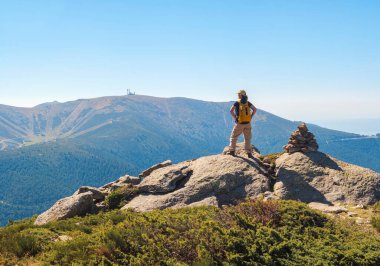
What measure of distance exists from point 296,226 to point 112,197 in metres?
12.6

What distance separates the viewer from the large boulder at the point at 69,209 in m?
18.9

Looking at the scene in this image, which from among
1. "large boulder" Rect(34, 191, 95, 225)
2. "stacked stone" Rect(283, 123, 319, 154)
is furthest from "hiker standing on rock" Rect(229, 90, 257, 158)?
"large boulder" Rect(34, 191, 95, 225)

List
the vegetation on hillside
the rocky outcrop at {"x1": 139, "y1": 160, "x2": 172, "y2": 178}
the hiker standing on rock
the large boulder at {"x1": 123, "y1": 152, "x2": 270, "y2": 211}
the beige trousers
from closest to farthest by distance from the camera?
the vegetation on hillside → the large boulder at {"x1": 123, "y1": 152, "x2": 270, "y2": 211} → the hiker standing on rock → the beige trousers → the rocky outcrop at {"x1": 139, "y1": 160, "x2": 172, "y2": 178}

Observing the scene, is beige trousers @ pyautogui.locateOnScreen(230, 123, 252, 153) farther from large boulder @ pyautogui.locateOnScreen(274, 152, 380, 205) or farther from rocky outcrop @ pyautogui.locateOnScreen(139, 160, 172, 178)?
rocky outcrop @ pyautogui.locateOnScreen(139, 160, 172, 178)

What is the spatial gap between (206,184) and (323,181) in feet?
24.2

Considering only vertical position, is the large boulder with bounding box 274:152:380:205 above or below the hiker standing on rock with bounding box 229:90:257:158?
below

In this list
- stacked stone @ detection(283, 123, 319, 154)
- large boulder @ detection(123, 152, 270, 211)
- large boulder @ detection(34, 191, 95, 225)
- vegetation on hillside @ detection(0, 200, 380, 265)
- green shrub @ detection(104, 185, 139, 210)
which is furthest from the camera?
stacked stone @ detection(283, 123, 319, 154)

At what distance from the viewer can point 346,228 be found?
13.6 meters

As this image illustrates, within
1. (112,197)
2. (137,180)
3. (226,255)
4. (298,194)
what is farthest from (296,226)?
(137,180)

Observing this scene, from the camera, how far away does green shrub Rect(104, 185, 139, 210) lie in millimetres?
21438

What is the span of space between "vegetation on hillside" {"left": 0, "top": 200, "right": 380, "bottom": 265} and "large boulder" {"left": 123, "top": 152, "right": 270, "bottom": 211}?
245 inches

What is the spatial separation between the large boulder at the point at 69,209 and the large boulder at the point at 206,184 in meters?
2.27

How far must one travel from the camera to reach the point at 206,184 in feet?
67.9

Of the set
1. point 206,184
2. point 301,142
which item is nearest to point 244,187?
point 206,184
